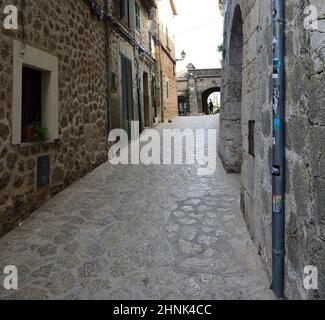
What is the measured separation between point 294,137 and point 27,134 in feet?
10.8

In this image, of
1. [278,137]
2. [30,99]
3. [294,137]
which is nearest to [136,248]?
[278,137]

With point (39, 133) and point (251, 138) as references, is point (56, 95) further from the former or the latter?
point (251, 138)

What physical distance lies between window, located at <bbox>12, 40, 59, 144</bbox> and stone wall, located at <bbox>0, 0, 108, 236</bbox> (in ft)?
0.52

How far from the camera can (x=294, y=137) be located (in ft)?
→ 6.54

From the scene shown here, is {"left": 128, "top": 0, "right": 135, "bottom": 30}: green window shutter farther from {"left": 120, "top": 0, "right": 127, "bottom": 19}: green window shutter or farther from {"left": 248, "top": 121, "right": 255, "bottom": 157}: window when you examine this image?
{"left": 248, "top": 121, "right": 255, "bottom": 157}: window

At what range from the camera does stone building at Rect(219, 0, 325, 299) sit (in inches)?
63.4

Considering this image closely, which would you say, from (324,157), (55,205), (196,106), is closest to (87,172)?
(55,205)

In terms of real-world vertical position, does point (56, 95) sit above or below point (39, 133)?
above

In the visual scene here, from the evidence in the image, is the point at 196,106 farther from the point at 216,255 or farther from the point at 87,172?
the point at 216,255

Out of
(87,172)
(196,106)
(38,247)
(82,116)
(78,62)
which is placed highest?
(196,106)

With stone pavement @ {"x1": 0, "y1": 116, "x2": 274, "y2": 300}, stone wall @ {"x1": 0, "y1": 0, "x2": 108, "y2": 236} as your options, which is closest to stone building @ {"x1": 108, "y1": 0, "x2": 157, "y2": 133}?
stone wall @ {"x1": 0, "y1": 0, "x2": 108, "y2": 236}

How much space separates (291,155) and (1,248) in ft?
9.02

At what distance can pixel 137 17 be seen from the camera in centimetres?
1118

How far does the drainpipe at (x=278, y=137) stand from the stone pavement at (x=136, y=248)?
1.40 feet
